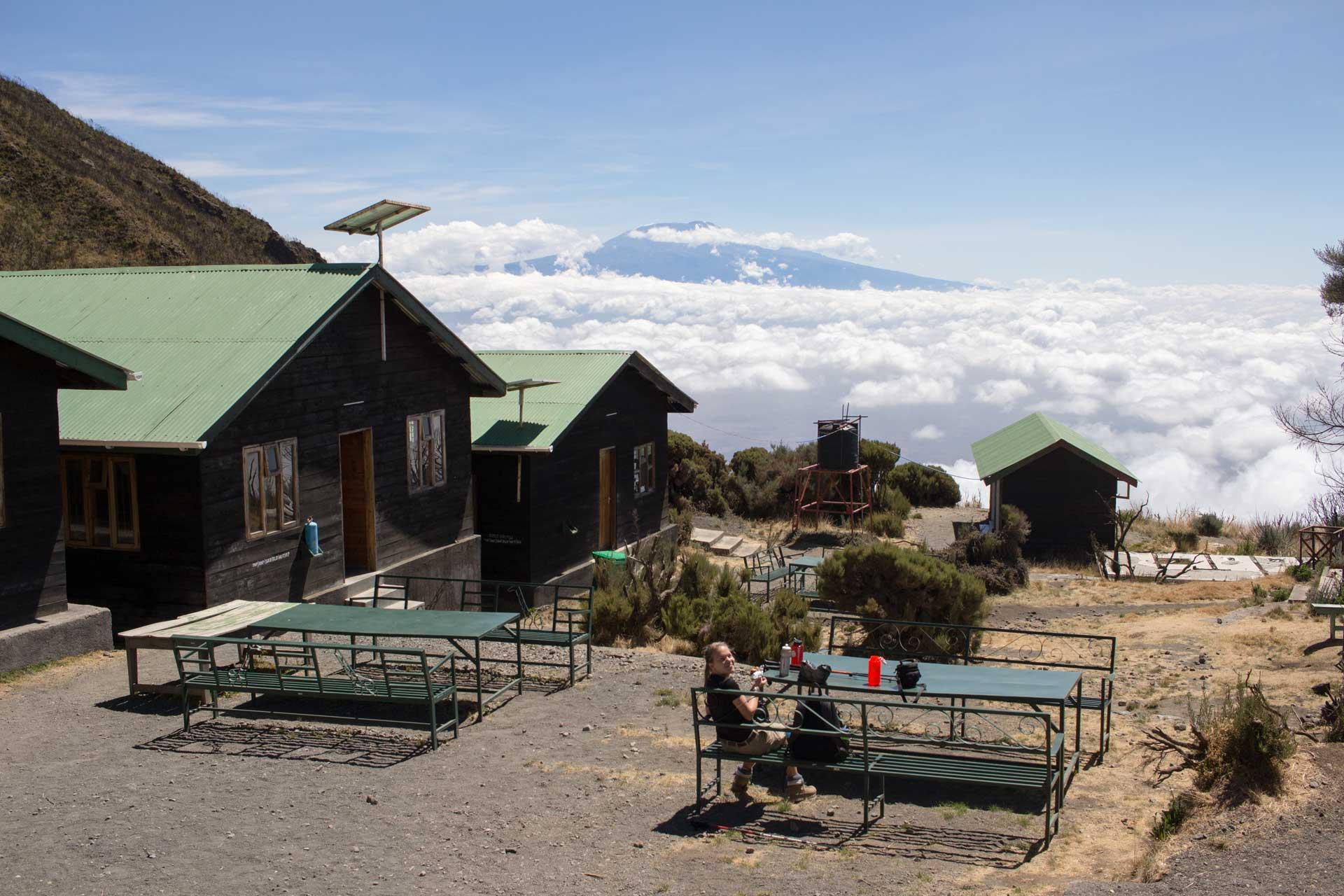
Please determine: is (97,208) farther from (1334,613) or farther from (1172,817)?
(1172,817)

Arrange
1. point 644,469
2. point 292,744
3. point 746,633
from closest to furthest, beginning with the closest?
point 292,744 < point 746,633 < point 644,469

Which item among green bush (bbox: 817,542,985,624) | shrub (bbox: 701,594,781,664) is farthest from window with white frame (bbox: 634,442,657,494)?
shrub (bbox: 701,594,781,664)

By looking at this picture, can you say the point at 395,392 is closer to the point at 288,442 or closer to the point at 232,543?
the point at 288,442

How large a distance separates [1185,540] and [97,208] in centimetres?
4343

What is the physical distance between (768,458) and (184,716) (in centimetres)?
2963

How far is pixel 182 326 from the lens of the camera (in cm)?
1443

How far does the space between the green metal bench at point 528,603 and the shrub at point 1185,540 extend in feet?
52.7

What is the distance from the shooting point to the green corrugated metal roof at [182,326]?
12.6m

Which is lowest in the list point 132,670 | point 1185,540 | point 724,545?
point 1185,540

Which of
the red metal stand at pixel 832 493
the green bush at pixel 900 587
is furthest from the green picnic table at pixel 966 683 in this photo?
the red metal stand at pixel 832 493

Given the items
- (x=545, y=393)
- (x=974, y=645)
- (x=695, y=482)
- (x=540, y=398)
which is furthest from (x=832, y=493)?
(x=974, y=645)

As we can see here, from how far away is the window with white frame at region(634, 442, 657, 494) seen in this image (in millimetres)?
23719

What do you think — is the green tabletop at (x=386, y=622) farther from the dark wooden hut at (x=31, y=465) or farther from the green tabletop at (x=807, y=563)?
the green tabletop at (x=807, y=563)

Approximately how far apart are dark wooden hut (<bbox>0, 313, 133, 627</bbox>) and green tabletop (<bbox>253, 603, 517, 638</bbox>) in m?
2.72
